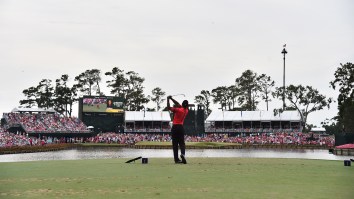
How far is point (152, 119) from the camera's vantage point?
112938mm

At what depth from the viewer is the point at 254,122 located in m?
115

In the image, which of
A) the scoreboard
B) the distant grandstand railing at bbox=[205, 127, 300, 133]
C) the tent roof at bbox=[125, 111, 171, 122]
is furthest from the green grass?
the distant grandstand railing at bbox=[205, 127, 300, 133]

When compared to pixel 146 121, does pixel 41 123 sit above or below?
below

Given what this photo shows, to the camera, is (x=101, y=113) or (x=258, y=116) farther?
(x=258, y=116)

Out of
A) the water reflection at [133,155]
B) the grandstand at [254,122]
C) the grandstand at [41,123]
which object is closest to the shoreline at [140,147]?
the water reflection at [133,155]

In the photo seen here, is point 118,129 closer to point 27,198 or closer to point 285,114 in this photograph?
point 285,114

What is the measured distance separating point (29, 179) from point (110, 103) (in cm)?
9824

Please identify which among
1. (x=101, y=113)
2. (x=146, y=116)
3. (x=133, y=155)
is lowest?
(x=133, y=155)

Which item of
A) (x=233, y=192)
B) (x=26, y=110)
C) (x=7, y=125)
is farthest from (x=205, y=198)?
(x=26, y=110)

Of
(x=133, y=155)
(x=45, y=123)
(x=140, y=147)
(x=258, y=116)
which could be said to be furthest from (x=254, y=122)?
(x=133, y=155)

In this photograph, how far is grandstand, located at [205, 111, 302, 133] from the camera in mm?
112625

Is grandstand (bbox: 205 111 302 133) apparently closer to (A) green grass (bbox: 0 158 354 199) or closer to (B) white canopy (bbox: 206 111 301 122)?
(B) white canopy (bbox: 206 111 301 122)

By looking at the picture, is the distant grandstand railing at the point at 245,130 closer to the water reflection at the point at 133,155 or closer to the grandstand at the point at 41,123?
the grandstand at the point at 41,123

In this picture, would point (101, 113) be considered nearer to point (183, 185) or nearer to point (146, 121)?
point (146, 121)
